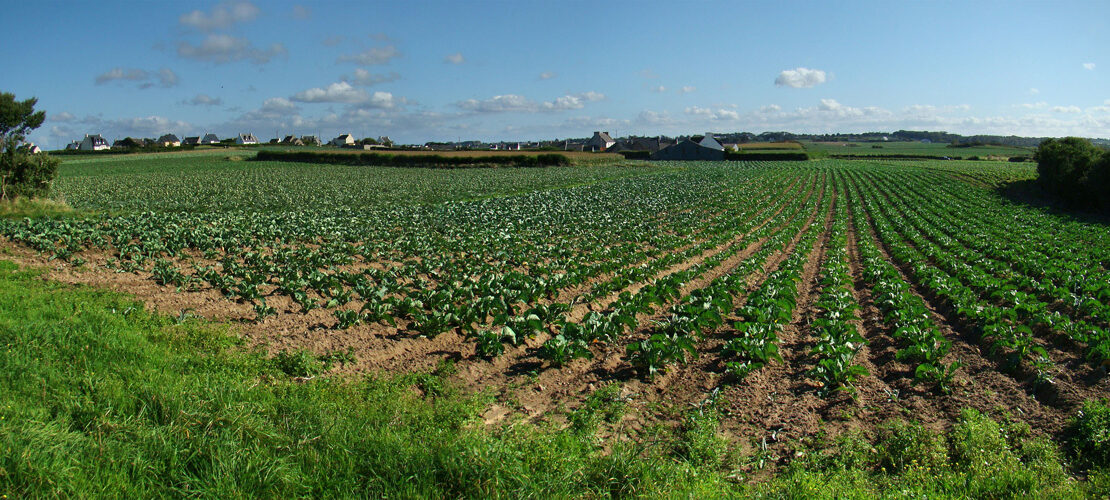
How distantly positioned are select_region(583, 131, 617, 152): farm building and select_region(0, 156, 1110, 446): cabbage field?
110261 millimetres

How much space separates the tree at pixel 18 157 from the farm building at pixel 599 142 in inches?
4307

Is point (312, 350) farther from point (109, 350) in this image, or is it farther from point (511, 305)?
point (511, 305)

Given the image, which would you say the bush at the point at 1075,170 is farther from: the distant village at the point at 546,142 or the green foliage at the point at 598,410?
the distant village at the point at 546,142

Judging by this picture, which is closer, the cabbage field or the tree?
the cabbage field

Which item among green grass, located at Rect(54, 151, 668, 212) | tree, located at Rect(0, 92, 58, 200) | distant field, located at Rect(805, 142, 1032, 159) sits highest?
distant field, located at Rect(805, 142, 1032, 159)

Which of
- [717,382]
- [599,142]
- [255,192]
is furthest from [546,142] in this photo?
[717,382]

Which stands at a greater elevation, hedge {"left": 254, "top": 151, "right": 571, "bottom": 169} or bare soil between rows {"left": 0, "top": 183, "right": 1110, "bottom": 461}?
hedge {"left": 254, "top": 151, "right": 571, "bottom": 169}

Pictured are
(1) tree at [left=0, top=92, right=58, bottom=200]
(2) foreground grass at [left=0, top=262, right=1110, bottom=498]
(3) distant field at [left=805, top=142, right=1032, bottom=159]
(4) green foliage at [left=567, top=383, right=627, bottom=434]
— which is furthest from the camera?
(3) distant field at [left=805, top=142, right=1032, bottom=159]

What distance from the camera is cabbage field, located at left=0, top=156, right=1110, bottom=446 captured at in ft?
20.5

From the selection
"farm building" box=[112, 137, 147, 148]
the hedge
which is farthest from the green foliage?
"farm building" box=[112, 137, 147, 148]

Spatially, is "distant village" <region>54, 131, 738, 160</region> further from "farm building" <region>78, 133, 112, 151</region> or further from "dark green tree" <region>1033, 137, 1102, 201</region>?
"dark green tree" <region>1033, 137, 1102, 201</region>

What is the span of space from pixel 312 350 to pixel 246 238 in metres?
9.01

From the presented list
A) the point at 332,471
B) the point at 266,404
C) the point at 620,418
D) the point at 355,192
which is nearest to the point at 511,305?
the point at 620,418

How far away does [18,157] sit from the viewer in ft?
63.0
